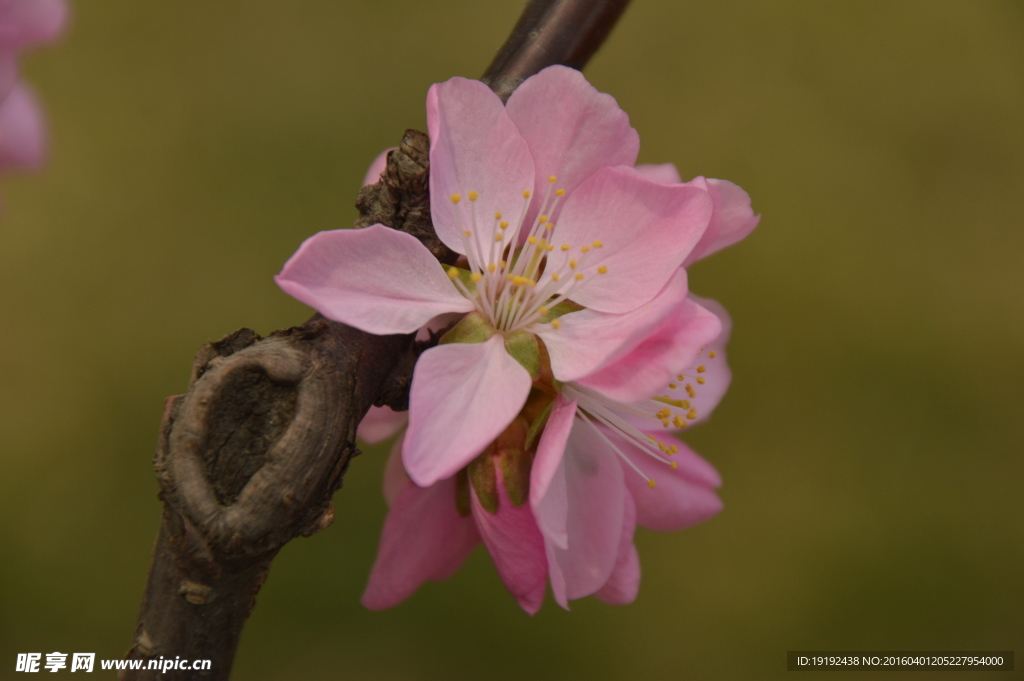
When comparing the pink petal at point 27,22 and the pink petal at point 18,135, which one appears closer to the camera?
the pink petal at point 27,22

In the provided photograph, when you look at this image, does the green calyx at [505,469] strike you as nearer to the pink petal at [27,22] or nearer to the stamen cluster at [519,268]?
the stamen cluster at [519,268]

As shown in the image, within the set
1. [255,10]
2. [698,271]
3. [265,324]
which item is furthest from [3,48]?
[698,271]

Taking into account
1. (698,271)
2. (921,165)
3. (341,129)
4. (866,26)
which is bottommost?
(341,129)

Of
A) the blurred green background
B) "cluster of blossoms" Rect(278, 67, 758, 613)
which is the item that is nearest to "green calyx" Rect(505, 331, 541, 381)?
"cluster of blossoms" Rect(278, 67, 758, 613)

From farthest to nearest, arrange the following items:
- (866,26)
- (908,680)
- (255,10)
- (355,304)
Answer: (866,26), (255,10), (908,680), (355,304)

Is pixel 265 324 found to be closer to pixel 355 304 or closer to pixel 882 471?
pixel 355 304

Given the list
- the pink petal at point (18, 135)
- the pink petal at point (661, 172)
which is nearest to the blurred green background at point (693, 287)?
the pink petal at point (18, 135)
